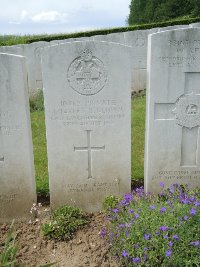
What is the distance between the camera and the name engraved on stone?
348cm

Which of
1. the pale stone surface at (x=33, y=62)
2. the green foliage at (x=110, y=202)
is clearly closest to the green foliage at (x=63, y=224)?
the green foliage at (x=110, y=202)

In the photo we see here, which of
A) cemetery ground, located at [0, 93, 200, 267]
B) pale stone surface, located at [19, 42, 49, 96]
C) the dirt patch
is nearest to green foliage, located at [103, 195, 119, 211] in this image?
cemetery ground, located at [0, 93, 200, 267]

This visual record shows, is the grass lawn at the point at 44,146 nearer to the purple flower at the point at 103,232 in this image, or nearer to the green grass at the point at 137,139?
the green grass at the point at 137,139

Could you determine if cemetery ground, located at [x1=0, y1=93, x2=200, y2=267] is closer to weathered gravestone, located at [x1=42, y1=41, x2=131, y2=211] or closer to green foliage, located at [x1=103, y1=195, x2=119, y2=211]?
green foliage, located at [x1=103, y1=195, x2=119, y2=211]

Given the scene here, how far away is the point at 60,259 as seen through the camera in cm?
320

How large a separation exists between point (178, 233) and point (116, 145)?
1.31 meters

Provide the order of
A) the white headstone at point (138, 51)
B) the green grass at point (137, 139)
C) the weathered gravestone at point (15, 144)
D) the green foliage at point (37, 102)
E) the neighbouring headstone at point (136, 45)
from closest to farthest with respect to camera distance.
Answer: the weathered gravestone at point (15, 144)
the green grass at point (137, 139)
the green foliage at point (37, 102)
the neighbouring headstone at point (136, 45)
the white headstone at point (138, 51)

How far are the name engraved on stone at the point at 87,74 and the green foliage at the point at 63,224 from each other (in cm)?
131

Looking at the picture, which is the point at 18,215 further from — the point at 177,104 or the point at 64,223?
the point at 177,104

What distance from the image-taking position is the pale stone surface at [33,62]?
916 cm

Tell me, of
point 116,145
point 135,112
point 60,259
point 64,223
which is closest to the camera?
point 60,259

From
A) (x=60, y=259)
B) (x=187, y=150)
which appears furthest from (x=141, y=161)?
(x=60, y=259)

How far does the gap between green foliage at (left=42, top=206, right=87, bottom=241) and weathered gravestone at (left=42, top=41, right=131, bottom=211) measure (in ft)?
0.96

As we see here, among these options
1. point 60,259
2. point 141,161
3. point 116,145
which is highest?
point 116,145
